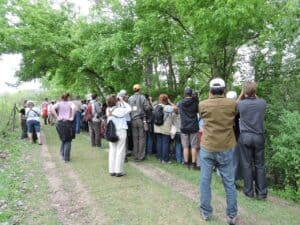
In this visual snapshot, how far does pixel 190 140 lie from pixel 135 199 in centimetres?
287

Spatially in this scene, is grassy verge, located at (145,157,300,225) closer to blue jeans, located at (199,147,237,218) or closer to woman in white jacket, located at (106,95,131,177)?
blue jeans, located at (199,147,237,218)

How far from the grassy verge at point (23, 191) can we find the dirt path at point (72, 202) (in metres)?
0.15

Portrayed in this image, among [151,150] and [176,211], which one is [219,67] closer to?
[151,150]

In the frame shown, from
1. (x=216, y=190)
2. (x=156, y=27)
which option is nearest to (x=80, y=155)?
(x=156, y=27)

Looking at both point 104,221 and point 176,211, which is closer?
point 104,221

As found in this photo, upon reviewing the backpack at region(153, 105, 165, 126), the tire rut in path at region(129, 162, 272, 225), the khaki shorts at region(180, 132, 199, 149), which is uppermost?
the backpack at region(153, 105, 165, 126)

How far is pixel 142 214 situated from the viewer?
19.2 feet

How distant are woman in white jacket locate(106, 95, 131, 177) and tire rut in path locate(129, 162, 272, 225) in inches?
27.8

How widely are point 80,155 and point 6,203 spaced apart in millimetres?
4786

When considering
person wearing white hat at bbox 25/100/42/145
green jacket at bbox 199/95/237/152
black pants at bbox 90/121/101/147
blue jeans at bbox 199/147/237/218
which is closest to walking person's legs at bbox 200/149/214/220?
blue jeans at bbox 199/147/237/218

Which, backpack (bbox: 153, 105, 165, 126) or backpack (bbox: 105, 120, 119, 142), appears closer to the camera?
backpack (bbox: 105, 120, 119, 142)

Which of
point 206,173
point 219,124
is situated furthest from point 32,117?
point 219,124

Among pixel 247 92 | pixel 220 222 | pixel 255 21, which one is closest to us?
pixel 220 222

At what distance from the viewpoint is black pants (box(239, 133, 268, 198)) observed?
21.4ft
